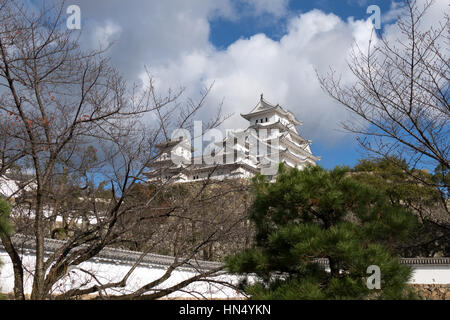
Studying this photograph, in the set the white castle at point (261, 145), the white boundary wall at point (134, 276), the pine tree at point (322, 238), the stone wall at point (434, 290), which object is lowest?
the stone wall at point (434, 290)

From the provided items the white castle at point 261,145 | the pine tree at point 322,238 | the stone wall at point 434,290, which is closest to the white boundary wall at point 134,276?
the stone wall at point 434,290

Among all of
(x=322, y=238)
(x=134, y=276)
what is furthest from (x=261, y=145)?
(x=322, y=238)

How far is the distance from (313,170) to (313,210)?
28 centimetres

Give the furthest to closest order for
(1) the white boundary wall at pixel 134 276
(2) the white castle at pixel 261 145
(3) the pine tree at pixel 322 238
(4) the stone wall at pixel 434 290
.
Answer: (2) the white castle at pixel 261 145
(4) the stone wall at pixel 434 290
(1) the white boundary wall at pixel 134 276
(3) the pine tree at pixel 322 238

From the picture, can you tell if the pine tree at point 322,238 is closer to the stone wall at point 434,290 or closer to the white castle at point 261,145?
the stone wall at point 434,290

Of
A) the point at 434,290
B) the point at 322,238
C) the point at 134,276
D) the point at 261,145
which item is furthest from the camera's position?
the point at 261,145

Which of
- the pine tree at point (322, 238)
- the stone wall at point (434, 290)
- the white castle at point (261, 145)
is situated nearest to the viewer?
the pine tree at point (322, 238)

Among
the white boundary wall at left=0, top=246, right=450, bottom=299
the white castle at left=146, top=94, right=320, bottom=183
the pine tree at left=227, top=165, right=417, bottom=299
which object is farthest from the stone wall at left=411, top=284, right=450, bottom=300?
the white castle at left=146, top=94, right=320, bottom=183

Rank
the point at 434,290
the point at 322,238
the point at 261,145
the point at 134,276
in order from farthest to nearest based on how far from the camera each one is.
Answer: the point at 261,145 < the point at 434,290 < the point at 134,276 < the point at 322,238

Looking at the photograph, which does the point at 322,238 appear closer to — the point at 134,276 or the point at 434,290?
the point at 134,276

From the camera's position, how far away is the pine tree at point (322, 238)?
2377 millimetres

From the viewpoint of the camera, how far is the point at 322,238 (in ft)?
7.90

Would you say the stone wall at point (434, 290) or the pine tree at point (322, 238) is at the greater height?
the pine tree at point (322, 238)
